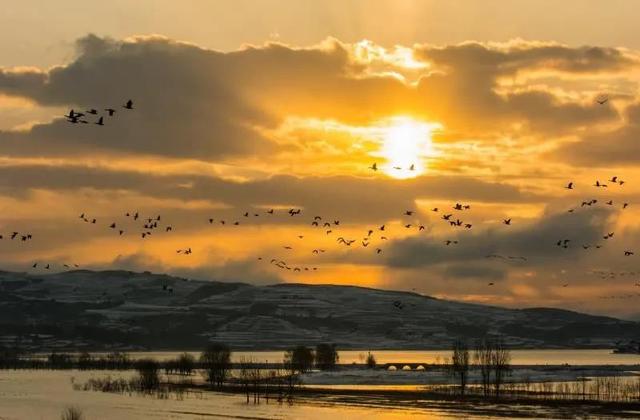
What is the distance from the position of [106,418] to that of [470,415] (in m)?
46.5

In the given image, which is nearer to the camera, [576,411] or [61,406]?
[576,411]

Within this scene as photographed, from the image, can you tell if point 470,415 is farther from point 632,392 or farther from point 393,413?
Answer: point 632,392

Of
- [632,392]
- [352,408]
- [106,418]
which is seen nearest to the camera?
[106,418]

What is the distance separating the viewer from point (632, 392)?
545 feet

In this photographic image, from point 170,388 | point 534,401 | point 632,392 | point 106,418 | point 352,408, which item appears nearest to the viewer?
point 106,418

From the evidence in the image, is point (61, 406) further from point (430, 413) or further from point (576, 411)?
point (576, 411)

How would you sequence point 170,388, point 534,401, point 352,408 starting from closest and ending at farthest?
point 352,408 < point 534,401 < point 170,388

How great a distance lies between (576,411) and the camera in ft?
437

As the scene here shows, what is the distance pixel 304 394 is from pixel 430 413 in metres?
39.8

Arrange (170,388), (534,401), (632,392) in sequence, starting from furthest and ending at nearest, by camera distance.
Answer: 1. (170,388)
2. (632,392)
3. (534,401)

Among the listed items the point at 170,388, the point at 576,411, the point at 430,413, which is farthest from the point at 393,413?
the point at 170,388

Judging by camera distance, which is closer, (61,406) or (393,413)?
(393,413)

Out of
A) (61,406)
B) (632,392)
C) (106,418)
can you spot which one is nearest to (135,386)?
(61,406)

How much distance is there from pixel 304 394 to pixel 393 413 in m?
38.4
